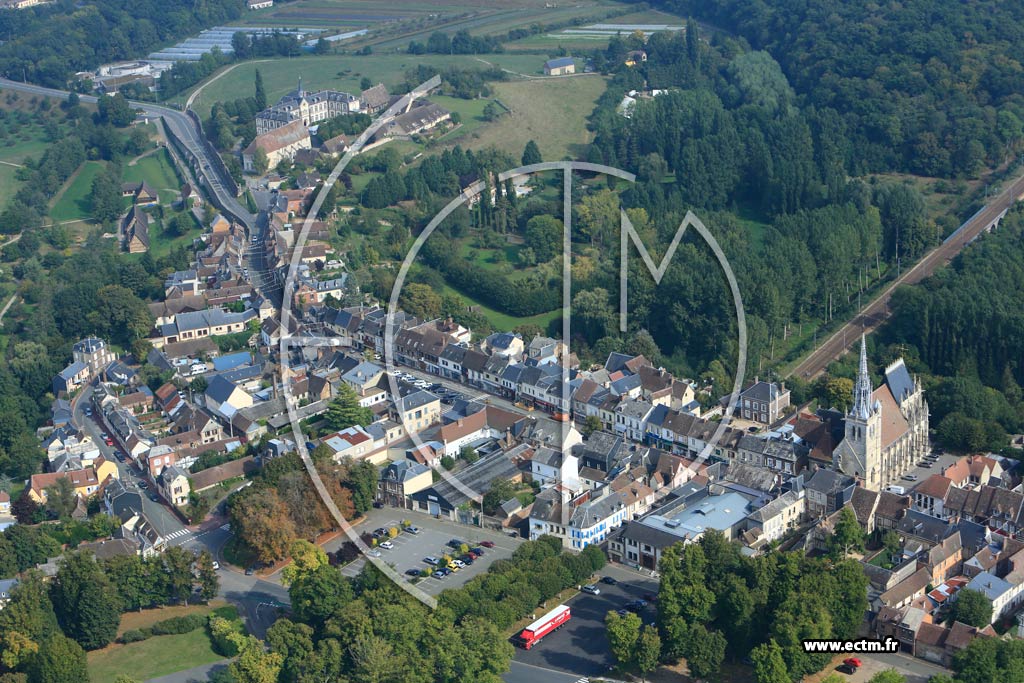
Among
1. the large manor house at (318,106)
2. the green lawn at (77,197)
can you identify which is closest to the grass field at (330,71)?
the large manor house at (318,106)

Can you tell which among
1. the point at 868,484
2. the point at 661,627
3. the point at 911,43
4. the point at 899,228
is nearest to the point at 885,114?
the point at 911,43

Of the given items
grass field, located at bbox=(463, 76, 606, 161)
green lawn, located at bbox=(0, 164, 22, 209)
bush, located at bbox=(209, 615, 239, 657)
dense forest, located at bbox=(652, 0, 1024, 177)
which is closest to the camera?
bush, located at bbox=(209, 615, 239, 657)

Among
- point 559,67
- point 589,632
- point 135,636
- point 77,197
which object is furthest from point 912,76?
point 135,636

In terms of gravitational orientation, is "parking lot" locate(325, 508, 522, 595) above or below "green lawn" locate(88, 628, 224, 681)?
above

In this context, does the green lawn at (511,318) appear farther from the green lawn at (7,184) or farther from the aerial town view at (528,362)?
the green lawn at (7,184)

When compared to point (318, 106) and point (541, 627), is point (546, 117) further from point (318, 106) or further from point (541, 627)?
point (541, 627)

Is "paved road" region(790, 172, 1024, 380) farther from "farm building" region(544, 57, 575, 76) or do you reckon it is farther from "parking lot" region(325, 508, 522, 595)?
"farm building" region(544, 57, 575, 76)

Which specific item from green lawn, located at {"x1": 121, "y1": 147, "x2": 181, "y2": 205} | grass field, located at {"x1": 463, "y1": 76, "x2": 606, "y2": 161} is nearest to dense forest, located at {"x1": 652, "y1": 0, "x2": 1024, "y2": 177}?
grass field, located at {"x1": 463, "y1": 76, "x2": 606, "y2": 161}

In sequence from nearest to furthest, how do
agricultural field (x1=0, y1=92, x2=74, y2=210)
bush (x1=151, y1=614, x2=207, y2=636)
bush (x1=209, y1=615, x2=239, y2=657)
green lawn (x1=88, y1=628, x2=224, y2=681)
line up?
green lawn (x1=88, y1=628, x2=224, y2=681) < bush (x1=209, y1=615, x2=239, y2=657) < bush (x1=151, y1=614, x2=207, y2=636) < agricultural field (x1=0, y1=92, x2=74, y2=210)
